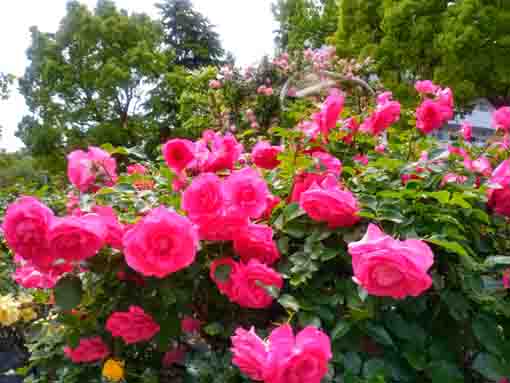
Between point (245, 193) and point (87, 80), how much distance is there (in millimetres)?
14905

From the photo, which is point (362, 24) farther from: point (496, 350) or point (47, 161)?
point (496, 350)

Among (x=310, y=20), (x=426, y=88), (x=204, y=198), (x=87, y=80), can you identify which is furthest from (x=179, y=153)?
(x=310, y=20)

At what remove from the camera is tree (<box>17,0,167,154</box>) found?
13.9 metres

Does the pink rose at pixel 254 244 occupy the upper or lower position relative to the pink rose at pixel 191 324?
upper

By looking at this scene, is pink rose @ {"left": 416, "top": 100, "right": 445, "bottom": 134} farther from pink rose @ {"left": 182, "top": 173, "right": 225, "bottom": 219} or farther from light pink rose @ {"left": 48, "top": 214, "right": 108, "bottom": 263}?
light pink rose @ {"left": 48, "top": 214, "right": 108, "bottom": 263}

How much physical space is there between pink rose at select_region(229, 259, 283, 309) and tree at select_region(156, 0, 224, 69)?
18384 mm

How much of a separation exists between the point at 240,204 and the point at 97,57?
15425 millimetres

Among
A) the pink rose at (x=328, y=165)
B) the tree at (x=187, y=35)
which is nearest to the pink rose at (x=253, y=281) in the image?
the pink rose at (x=328, y=165)

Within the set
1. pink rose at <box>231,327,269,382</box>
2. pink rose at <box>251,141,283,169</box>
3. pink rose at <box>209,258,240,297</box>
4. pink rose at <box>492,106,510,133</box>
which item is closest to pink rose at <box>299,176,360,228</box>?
pink rose at <box>209,258,240,297</box>

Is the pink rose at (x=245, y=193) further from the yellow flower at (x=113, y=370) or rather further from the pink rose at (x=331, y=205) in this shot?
the yellow flower at (x=113, y=370)

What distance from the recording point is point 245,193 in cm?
87

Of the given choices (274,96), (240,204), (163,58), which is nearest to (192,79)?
(274,96)

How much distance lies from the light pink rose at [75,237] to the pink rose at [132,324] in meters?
0.21

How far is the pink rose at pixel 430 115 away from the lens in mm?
1359
